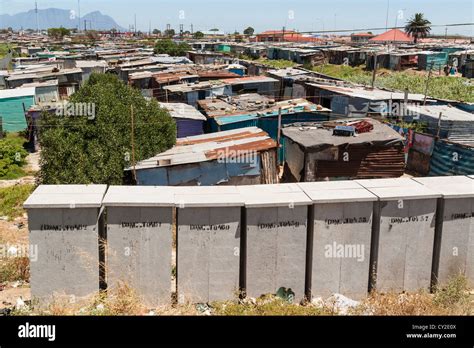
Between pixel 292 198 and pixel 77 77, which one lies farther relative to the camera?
pixel 77 77

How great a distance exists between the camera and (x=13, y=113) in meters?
22.5

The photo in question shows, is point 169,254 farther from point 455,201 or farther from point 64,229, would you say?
point 455,201

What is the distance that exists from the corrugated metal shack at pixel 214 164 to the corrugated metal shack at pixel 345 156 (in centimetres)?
80

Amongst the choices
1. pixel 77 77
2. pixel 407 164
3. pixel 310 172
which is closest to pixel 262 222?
pixel 310 172

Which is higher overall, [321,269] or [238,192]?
[238,192]

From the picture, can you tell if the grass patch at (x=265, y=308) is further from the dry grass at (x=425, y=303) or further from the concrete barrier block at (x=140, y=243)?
the concrete barrier block at (x=140, y=243)

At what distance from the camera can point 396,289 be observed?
26.1 feet

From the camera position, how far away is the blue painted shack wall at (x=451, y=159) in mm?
13898

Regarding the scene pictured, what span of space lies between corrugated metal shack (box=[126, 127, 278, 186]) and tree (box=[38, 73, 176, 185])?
0.43 m

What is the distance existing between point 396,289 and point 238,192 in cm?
302

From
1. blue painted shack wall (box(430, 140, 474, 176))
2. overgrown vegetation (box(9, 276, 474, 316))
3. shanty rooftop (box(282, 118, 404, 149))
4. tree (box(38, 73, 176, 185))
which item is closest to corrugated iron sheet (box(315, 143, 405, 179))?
shanty rooftop (box(282, 118, 404, 149))

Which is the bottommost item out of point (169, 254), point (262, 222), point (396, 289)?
point (396, 289)

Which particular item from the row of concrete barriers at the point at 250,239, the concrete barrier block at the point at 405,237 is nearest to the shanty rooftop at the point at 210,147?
the row of concrete barriers at the point at 250,239

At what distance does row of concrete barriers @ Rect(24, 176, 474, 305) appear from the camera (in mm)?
7160
